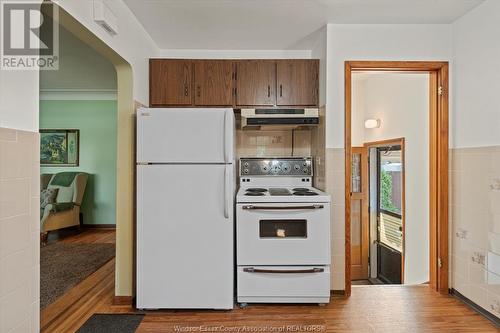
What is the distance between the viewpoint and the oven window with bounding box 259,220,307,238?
2.47 meters

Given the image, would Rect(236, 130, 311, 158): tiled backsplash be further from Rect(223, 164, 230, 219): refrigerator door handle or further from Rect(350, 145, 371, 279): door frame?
Rect(350, 145, 371, 279): door frame

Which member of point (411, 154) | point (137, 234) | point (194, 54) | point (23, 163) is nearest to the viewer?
point (23, 163)

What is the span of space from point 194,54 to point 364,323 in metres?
2.94

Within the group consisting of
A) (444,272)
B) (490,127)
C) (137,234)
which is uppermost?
(490,127)

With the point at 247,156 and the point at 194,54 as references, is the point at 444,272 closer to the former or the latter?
the point at 247,156

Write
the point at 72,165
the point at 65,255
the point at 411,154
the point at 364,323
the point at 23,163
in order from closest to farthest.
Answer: the point at 23,163
the point at 364,323
the point at 411,154
the point at 65,255
the point at 72,165

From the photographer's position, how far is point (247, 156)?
3379mm

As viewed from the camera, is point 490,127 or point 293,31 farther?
point 293,31

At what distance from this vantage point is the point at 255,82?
3.02 metres

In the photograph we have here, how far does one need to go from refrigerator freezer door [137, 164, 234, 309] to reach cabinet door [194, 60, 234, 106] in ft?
3.07

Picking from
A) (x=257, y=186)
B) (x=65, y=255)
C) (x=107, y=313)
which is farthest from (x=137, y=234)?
(x=65, y=255)

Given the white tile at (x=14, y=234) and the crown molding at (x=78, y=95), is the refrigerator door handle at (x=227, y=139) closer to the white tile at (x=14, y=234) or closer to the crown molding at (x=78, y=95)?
the white tile at (x=14, y=234)

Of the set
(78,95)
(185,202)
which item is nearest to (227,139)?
(185,202)

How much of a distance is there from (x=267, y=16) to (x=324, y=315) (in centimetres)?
247
